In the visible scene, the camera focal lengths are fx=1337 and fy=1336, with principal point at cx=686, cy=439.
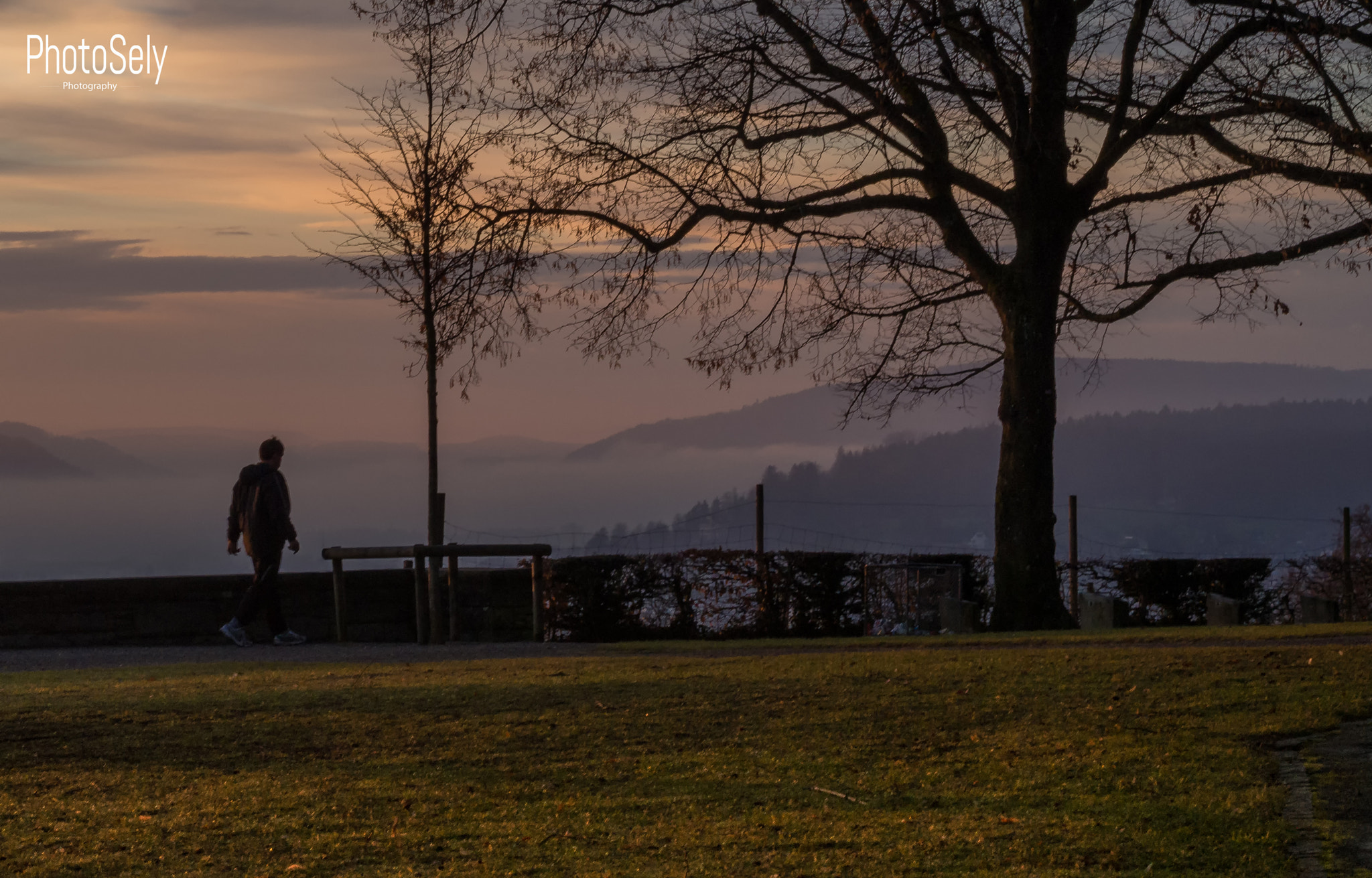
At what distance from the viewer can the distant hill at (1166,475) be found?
39969 millimetres

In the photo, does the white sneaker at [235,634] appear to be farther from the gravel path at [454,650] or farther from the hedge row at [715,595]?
the hedge row at [715,595]

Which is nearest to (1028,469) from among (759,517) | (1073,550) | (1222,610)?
(1222,610)

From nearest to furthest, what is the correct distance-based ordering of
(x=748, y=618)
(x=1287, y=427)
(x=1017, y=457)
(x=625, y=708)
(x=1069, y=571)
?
(x=625, y=708) < (x=1017, y=457) < (x=748, y=618) < (x=1069, y=571) < (x=1287, y=427)

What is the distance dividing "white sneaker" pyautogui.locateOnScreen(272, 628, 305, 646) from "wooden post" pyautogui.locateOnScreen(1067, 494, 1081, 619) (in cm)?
1068

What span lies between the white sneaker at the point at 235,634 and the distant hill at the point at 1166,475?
23.8 m

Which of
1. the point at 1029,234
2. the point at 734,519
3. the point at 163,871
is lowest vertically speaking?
the point at 163,871

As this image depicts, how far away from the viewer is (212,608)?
52.5 ft

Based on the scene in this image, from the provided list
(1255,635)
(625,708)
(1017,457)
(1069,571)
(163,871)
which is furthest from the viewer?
(1069,571)

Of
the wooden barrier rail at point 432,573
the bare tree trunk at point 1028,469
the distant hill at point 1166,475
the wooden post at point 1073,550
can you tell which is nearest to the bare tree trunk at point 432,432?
the wooden barrier rail at point 432,573

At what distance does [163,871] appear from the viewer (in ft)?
17.0

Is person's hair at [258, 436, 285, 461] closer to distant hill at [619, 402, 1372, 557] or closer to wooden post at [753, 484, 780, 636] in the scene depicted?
wooden post at [753, 484, 780, 636]

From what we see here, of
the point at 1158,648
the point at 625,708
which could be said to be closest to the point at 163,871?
the point at 625,708

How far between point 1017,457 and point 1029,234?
2.65m

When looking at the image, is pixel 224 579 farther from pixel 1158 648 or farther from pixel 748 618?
pixel 1158 648
